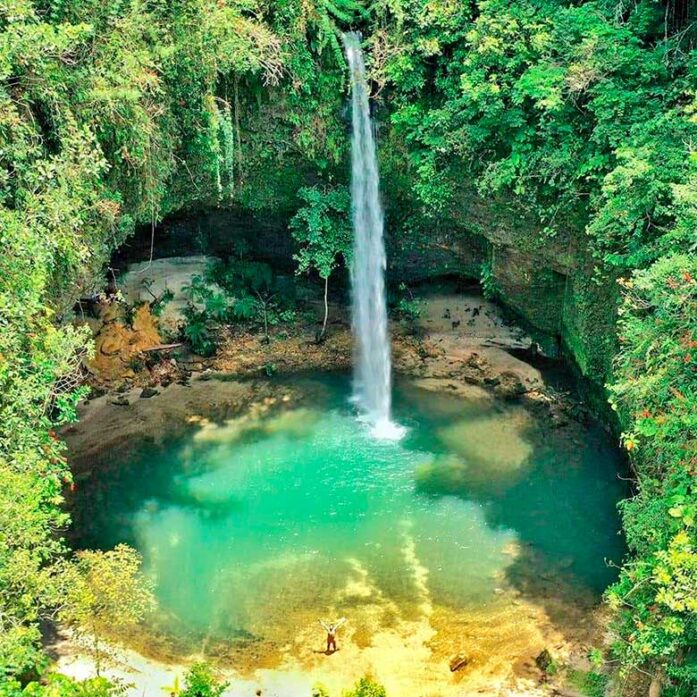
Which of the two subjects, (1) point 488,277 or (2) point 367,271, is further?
(2) point 367,271

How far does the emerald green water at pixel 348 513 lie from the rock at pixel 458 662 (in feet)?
3.36

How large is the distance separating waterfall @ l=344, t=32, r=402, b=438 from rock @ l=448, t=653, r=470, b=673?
603 centimetres

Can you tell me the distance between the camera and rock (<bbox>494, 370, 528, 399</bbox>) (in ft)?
59.1

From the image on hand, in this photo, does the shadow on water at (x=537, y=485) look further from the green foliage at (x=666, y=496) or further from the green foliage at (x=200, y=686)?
the green foliage at (x=200, y=686)

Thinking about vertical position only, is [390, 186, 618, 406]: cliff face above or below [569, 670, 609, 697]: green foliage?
above

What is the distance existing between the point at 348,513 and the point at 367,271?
6.81 m

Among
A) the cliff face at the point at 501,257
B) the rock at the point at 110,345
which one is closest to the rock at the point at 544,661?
the cliff face at the point at 501,257

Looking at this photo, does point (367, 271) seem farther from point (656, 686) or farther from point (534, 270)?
point (656, 686)

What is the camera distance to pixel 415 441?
1639 cm

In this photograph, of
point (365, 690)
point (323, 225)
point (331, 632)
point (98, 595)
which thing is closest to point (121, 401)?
point (323, 225)

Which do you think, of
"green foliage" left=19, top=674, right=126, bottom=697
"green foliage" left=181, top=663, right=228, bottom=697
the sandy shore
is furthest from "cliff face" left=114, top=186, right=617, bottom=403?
"green foliage" left=19, top=674, right=126, bottom=697

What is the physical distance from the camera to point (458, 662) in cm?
1107

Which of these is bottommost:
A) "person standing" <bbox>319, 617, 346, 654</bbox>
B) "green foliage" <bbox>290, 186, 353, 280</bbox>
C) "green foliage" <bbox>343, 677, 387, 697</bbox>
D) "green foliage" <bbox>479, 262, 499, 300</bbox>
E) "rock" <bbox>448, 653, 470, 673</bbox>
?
"rock" <bbox>448, 653, 470, 673</bbox>

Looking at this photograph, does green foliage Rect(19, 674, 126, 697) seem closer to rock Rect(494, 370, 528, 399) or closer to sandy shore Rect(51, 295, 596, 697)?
sandy shore Rect(51, 295, 596, 697)
